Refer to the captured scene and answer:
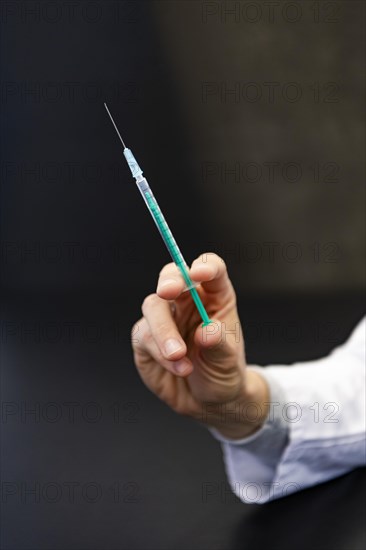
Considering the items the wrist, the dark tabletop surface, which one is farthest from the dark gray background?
the wrist

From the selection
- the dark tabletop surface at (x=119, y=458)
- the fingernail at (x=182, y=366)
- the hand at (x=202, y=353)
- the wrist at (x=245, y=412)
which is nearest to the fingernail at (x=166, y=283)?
the hand at (x=202, y=353)

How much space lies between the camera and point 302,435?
1239 mm

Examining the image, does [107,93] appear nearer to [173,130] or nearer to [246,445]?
[173,130]

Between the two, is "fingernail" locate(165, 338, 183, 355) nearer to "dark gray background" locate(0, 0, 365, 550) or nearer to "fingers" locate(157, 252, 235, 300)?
"fingers" locate(157, 252, 235, 300)

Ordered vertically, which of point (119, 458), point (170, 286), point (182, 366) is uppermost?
point (170, 286)

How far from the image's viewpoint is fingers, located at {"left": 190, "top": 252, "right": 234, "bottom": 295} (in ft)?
3.35

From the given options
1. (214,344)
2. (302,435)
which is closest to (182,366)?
(214,344)

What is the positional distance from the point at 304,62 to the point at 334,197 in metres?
0.44

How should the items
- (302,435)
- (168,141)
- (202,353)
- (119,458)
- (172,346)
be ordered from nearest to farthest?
(172,346), (202,353), (302,435), (119,458), (168,141)

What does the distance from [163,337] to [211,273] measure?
0.11 metres

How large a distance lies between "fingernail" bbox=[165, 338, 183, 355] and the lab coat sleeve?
302mm

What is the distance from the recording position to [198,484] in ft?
4.75

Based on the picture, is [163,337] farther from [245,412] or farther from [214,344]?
[245,412]

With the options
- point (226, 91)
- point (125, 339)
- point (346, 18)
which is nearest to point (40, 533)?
point (125, 339)
